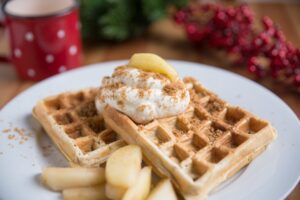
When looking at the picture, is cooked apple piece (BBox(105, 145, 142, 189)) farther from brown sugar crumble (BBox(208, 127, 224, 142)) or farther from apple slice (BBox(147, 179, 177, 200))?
brown sugar crumble (BBox(208, 127, 224, 142))

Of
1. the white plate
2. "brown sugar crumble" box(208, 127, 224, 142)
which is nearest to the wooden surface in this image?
the white plate

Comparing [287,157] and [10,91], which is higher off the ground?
[287,157]

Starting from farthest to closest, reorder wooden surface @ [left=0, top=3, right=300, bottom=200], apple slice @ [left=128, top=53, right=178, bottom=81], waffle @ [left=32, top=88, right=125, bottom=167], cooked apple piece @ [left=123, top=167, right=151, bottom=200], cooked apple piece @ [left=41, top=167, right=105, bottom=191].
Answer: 1. wooden surface @ [left=0, top=3, right=300, bottom=200]
2. apple slice @ [left=128, top=53, right=178, bottom=81]
3. waffle @ [left=32, top=88, right=125, bottom=167]
4. cooked apple piece @ [left=41, top=167, right=105, bottom=191]
5. cooked apple piece @ [left=123, top=167, right=151, bottom=200]

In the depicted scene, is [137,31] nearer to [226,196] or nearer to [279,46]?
[279,46]

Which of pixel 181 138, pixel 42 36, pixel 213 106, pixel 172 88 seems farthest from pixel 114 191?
pixel 42 36

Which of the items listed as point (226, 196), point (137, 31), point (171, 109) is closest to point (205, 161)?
point (226, 196)
